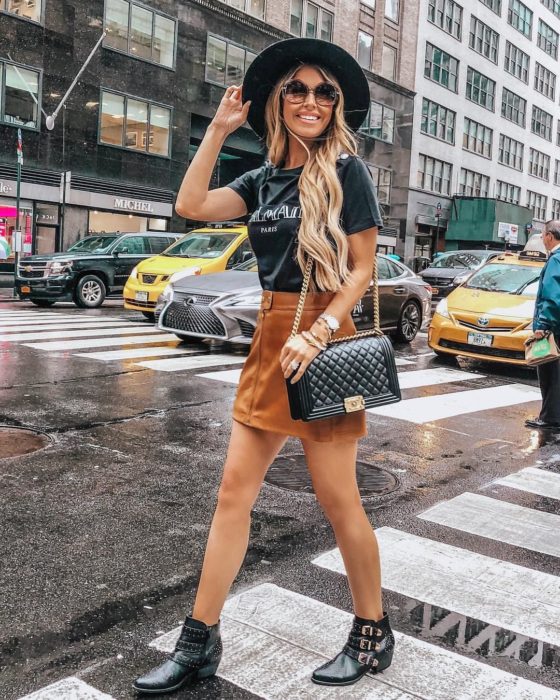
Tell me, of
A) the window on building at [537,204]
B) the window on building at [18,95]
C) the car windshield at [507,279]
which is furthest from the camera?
the window on building at [537,204]

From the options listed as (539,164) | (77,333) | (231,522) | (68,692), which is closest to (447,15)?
(539,164)

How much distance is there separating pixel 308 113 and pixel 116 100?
27.9m

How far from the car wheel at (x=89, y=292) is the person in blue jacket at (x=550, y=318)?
1247 centimetres

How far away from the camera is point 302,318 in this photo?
8.77 feet

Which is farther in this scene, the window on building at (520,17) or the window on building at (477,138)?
the window on building at (520,17)

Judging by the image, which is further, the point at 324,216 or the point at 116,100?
the point at 116,100

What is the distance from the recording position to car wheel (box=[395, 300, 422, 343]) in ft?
45.6

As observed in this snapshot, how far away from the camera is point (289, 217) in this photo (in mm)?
2652

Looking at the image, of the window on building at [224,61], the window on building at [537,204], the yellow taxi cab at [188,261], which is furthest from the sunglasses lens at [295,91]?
the window on building at [537,204]

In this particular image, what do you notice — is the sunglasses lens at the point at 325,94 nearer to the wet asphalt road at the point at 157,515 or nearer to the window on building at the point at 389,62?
the wet asphalt road at the point at 157,515

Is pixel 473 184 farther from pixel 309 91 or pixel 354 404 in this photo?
pixel 354 404

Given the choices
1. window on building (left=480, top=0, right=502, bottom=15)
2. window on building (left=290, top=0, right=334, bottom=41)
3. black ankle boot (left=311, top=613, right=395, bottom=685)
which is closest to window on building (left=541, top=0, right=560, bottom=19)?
window on building (left=480, top=0, right=502, bottom=15)

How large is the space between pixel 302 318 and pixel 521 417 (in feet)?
19.4

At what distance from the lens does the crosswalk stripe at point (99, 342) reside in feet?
36.1
